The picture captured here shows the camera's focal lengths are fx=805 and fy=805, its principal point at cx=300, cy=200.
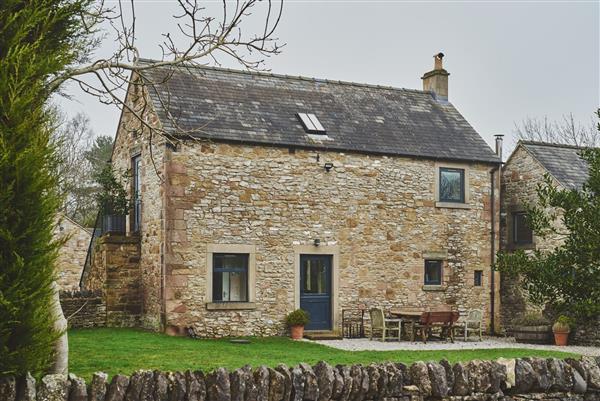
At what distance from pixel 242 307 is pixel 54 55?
1208cm

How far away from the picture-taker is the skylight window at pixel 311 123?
22.1 m

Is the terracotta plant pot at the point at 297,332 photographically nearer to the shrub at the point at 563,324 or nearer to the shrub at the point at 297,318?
the shrub at the point at 297,318

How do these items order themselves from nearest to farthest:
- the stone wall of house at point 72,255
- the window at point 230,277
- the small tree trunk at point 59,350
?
1. the small tree trunk at point 59,350
2. the window at point 230,277
3. the stone wall of house at point 72,255

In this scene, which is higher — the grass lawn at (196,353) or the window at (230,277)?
the window at (230,277)

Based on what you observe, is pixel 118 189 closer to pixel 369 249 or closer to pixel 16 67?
pixel 369 249

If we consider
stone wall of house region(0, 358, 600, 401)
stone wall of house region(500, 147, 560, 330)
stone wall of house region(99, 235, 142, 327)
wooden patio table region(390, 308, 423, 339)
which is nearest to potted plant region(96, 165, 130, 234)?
stone wall of house region(99, 235, 142, 327)

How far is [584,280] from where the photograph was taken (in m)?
15.8

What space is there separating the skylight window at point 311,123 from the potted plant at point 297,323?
4970 millimetres

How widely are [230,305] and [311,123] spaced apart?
18.4 feet

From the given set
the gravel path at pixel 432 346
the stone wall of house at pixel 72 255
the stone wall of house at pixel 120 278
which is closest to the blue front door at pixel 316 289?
the gravel path at pixel 432 346

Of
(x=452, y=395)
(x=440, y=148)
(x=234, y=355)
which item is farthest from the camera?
(x=440, y=148)

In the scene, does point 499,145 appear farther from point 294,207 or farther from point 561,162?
point 294,207

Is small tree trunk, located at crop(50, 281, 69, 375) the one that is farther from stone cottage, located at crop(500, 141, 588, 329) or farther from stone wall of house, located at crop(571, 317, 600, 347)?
stone cottage, located at crop(500, 141, 588, 329)

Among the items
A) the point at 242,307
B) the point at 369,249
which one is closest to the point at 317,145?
the point at 369,249
